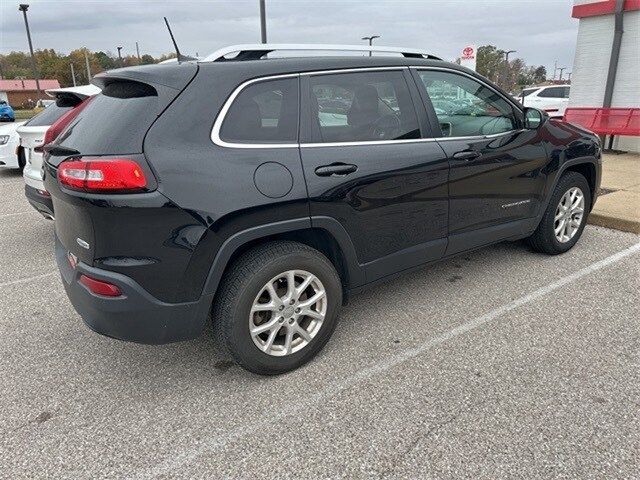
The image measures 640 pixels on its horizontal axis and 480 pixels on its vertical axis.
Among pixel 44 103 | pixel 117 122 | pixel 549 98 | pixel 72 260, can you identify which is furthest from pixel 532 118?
pixel 44 103

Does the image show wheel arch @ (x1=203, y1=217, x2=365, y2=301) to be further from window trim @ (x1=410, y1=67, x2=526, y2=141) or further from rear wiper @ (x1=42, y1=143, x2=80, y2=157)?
window trim @ (x1=410, y1=67, x2=526, y2=141)

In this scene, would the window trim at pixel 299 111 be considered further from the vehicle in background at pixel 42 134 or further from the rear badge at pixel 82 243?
the vehicle in background at pixel 42 134

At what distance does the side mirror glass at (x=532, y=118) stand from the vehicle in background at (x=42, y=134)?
4116mm

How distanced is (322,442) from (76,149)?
192 centimetres

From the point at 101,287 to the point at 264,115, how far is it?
4.02 feet

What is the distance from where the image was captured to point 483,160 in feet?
11.9

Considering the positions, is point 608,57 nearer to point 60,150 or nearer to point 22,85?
point 60,150

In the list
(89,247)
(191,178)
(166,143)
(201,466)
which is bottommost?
(201,466)

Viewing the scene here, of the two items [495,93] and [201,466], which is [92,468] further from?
[495,93]

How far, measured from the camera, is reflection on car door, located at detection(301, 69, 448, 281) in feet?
9.29

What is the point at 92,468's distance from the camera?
2223 mm

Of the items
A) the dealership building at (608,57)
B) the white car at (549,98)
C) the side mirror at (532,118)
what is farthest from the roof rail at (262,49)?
the white car at (549,98)

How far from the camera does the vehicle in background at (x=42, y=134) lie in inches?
189

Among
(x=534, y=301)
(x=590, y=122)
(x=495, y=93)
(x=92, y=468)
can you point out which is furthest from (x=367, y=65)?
(x=590, y=122)
